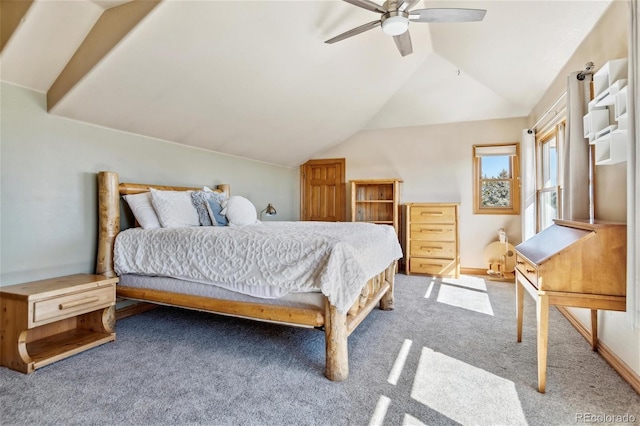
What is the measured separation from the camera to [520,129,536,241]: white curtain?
421cm

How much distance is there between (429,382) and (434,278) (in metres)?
3.04

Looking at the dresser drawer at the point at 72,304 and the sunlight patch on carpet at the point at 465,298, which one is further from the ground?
the dresser drawer at the point at 72,304

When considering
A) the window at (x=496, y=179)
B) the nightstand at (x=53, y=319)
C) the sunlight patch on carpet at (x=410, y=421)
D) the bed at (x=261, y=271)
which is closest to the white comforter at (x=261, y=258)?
the bed at (x=261, y=271)

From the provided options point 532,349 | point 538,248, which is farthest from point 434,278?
point 538,248

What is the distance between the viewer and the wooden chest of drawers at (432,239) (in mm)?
4773

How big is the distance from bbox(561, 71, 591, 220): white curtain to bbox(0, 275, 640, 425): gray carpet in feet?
3.45

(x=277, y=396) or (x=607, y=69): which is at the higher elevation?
(x=607, y=69)

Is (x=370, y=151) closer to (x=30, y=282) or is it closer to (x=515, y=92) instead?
(x=515, y=92)

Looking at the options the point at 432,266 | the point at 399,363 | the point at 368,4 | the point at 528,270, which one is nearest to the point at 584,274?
the point at 528,270

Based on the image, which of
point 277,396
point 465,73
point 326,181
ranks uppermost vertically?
point 465,73

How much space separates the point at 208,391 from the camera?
179 cm

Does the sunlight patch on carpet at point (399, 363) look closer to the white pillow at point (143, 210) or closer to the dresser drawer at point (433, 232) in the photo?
the white pillow at point (143, 210)

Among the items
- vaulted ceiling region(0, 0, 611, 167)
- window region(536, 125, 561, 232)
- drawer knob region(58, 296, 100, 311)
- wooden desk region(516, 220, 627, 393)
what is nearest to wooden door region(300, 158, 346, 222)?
vaulted ceiling region(0, 0, 611, 167)

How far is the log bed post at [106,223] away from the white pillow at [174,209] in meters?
0.35
